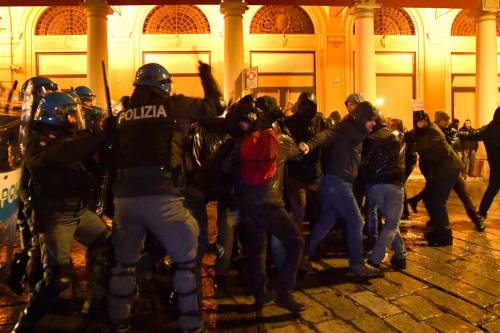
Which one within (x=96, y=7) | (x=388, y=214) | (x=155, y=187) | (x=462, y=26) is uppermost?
(x=462, y=26)

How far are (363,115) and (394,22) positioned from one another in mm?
14859

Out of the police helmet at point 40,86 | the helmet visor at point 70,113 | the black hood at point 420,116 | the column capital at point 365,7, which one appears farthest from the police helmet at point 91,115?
the column capital at point 365,7

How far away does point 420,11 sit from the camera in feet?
59.3

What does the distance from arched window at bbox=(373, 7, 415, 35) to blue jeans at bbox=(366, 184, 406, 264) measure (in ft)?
46.5

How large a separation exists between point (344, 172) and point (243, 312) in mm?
1733

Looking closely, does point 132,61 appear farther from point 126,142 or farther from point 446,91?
point 126,142

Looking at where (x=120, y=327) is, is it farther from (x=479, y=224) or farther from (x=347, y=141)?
(x=479, y=224)

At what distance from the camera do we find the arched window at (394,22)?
18.2 m

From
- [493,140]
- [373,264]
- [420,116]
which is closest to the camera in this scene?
[373,264]

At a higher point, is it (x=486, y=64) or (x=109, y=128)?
(x=486, y=64)

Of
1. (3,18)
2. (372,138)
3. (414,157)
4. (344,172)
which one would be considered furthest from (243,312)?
(3,18)

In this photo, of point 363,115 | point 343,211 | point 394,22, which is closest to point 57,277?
point 343,211

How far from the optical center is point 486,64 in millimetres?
15266

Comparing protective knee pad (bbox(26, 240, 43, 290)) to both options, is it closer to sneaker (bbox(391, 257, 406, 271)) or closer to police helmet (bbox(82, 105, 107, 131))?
police helmet (bbox(82, 105, 107, 131))
